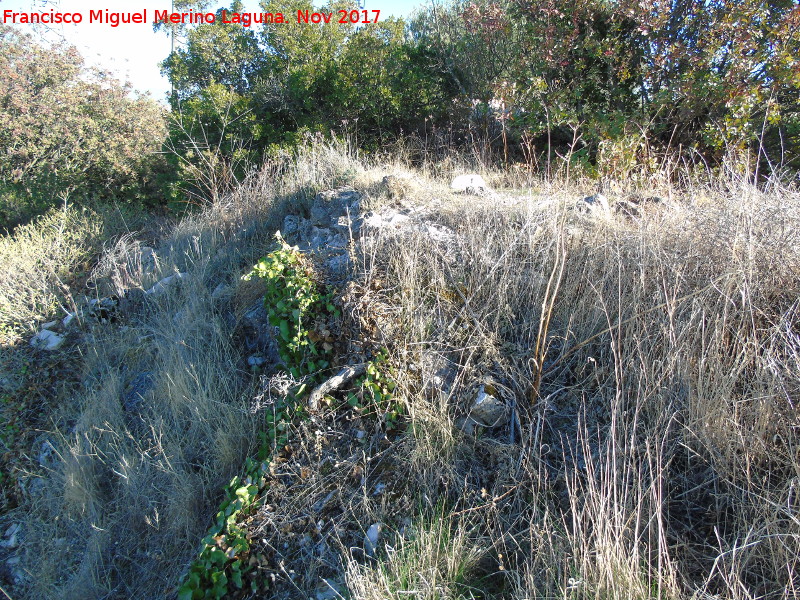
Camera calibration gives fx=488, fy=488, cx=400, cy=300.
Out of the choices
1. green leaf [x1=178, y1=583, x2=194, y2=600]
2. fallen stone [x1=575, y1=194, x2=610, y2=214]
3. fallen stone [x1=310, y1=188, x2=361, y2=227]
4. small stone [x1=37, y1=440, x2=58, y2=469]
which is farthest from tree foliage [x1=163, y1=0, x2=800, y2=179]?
small stone [x1=37, y1=440, x2=58, y2=469]

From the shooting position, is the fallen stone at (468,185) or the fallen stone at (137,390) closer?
the fallen stone at (137,390)

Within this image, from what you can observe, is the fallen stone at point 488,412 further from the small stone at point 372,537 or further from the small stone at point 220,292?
the small stone at point 220,292

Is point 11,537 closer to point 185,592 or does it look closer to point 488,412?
point 185,592

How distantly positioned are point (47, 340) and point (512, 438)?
499 cm

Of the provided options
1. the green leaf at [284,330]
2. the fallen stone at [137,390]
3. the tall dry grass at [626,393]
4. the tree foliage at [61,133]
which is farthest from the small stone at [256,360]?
the tree foliage at [61,133]

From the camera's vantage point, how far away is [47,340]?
5133mm

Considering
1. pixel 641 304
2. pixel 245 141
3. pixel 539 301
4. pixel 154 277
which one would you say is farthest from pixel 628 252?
pixel 245 141

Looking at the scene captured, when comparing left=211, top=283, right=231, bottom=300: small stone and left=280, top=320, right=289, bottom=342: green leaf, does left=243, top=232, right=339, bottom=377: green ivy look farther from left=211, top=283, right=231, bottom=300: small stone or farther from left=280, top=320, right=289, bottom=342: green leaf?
left=211, top=283, right=231, bottom=300: small stone

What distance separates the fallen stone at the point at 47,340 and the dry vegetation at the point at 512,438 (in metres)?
0.99

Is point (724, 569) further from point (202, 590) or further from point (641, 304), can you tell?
point (202, 590)

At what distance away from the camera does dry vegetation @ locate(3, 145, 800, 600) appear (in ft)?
6.63

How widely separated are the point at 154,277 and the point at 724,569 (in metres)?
5.60

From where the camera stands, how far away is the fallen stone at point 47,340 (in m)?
5.06

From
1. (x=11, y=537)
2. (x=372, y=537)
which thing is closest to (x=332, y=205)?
(x=372, y=537)
